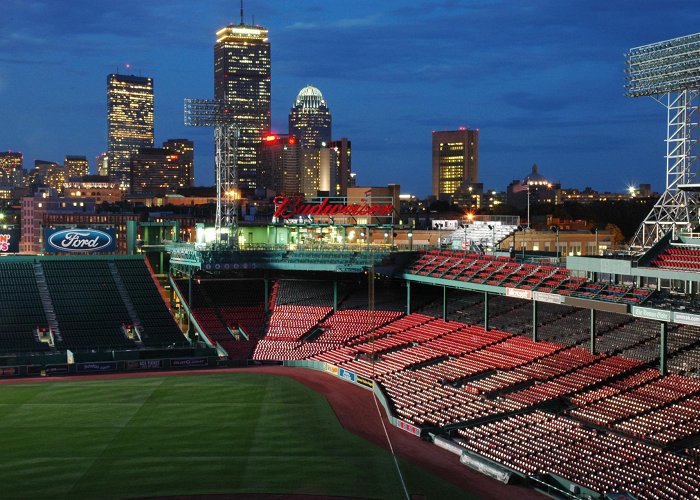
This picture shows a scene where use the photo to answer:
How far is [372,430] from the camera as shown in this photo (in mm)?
38688

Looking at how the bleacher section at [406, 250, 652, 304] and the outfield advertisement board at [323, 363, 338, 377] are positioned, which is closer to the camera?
the bleacher section at [406, 250, 652, 304]

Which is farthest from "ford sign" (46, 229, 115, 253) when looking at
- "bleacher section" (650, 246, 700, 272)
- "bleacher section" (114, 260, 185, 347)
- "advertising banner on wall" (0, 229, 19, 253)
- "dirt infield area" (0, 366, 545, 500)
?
"bleacher section" (650, 246, 700, 272)

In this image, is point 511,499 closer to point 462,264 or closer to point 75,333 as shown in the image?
point 462,264

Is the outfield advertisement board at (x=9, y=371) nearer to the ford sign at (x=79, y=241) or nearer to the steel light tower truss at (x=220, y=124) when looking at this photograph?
the ford sign at (x=79, y=241)

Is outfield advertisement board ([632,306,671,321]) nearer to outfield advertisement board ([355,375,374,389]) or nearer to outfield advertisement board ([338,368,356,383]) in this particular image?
outfield advertisement board ([355,375,374,389])

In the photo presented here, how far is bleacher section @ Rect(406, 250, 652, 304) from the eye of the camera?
43.2 metres

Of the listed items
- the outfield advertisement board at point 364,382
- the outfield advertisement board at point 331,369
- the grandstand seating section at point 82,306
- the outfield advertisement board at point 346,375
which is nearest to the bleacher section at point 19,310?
the grandstand seating section at point 82,306

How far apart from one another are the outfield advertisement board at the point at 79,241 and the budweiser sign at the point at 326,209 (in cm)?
1475

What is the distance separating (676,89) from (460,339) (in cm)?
2032

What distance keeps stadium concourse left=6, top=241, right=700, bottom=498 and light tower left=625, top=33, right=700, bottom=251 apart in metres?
5.01

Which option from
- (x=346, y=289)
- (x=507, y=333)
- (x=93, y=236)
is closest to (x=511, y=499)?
(x=507, y=333)

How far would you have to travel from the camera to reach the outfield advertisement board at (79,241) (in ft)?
221

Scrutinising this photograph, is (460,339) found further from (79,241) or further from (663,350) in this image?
(79,241)

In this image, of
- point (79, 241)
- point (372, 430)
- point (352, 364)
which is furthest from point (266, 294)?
point (372, 430)
